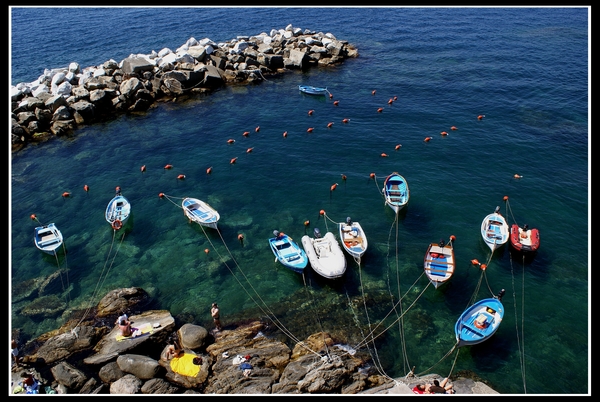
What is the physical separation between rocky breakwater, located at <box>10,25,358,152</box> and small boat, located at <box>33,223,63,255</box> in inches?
942

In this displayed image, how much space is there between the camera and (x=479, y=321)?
32375mm

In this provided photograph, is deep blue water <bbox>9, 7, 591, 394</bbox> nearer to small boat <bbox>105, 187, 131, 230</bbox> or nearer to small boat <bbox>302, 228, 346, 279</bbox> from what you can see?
small boat <bbox>105, 187, 131, 230</bbox>

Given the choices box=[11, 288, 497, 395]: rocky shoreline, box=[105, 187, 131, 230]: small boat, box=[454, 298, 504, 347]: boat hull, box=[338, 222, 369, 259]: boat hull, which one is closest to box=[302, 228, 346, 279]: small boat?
box=[338, 222, 369, 259]: boat hull

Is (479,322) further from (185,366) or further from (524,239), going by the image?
(185,366)

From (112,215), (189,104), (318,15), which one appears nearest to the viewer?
(112,215)

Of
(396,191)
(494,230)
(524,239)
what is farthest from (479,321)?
(396,191)

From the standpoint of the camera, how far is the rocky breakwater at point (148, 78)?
6356 centimetres

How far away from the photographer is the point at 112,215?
149ft

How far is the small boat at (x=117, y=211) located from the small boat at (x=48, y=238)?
17.1ft

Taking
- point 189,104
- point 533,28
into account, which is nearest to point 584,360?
point 189,104

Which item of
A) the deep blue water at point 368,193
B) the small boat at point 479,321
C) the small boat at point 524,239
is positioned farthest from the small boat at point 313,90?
the small boat at point 479,321

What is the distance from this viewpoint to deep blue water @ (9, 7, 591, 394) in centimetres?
3466
